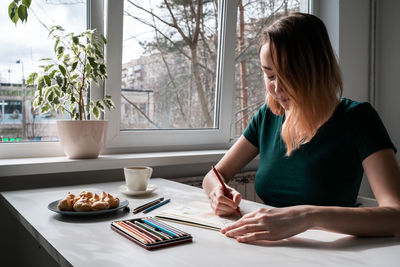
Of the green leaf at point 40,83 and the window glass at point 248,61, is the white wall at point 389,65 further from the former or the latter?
the green leaf at point 40,83

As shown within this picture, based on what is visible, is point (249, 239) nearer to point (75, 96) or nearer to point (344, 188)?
point (344, 188)

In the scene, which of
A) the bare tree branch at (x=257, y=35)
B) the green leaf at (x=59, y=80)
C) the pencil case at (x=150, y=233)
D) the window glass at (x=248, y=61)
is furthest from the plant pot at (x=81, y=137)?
the bare tree branch at (x=257, y=35)

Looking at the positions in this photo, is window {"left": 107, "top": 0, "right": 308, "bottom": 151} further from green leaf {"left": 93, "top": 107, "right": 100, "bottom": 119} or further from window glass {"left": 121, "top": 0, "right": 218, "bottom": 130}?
green leaf {"left": 93, "top": 107, "right": 100, "bottom": 119}

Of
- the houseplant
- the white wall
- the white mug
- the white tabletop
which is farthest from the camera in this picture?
the white wall

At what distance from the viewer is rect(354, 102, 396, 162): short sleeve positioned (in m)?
1.20

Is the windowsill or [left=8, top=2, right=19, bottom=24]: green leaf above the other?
[left=8, top=2, right=19, bottom=24]: green leaf

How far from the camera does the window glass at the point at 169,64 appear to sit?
210 cm

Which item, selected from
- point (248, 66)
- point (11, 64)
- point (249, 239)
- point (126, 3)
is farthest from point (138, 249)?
point (248, 66)

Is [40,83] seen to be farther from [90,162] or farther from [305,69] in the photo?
[305,69]

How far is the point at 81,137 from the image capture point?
1.71 meters

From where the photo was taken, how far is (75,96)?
1797 millimetres

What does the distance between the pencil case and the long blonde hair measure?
0.63 meters

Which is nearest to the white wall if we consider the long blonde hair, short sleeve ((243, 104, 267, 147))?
short sleeve ((243, 104, 267, 147))

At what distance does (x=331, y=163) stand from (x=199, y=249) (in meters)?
0.68
